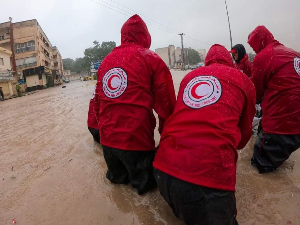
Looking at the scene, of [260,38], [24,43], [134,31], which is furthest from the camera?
[24,43]

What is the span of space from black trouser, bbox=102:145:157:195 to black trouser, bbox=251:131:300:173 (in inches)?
48.2

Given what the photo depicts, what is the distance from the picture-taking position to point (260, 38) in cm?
278

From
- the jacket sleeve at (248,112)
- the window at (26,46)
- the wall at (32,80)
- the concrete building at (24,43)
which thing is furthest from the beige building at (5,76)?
the jacket sleeve at (248,112)

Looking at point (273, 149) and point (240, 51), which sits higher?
point (240, 51)

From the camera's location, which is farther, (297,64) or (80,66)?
(80,66)

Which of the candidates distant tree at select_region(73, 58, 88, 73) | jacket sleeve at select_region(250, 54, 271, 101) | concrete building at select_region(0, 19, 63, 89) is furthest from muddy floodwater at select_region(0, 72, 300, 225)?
distant tree at select_region(73, 58, 88, 73)

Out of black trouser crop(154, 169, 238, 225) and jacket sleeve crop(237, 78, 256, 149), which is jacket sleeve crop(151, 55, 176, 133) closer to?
jacket sleeve crop(237, 78, 256, 149)

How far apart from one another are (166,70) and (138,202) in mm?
1184

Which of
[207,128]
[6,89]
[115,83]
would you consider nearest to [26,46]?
[6,89]

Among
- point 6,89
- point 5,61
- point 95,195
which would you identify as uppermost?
point 5,61

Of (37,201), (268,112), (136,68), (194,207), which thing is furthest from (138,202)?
(268,112)

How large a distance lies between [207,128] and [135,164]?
0.86m

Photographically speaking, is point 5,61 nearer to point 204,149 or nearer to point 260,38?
point 260,38

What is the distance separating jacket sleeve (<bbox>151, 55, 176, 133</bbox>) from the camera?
1.97 m
